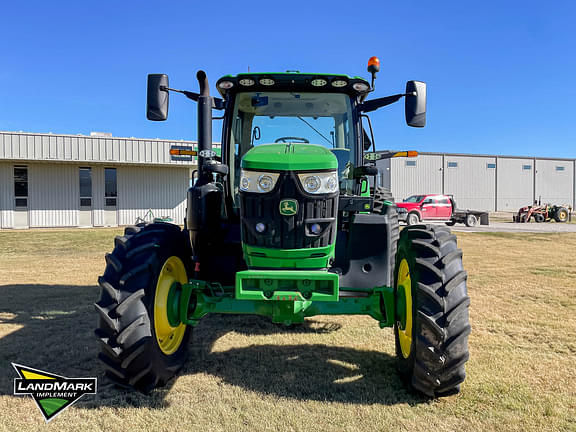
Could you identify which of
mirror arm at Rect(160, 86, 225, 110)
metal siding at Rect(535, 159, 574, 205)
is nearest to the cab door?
mirror arm at Rect(160, 86, 225, 110)

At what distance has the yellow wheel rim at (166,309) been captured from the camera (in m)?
3.08

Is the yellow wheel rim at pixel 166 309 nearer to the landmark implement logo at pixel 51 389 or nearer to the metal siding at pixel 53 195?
the landmark implement logo at pixel 51 389

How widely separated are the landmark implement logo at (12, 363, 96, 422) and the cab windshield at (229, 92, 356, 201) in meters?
2.03

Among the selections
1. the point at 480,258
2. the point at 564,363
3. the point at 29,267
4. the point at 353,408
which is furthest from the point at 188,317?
the point at 480,258

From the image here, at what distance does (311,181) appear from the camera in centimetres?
285

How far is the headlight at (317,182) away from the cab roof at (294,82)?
1.14 m

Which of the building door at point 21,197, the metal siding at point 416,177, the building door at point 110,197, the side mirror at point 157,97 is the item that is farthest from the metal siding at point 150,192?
the metal siding at point 416,177

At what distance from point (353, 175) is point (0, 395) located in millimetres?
3219

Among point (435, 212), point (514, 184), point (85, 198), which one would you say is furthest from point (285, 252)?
point (514, 184)

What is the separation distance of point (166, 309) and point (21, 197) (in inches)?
760

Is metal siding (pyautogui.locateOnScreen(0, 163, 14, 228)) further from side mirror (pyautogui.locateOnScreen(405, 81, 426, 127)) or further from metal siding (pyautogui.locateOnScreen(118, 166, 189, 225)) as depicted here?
side mirror (pyautogui.locateOnScreen(405, 81, 426, 127))

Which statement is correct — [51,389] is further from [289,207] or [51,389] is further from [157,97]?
[157,97]

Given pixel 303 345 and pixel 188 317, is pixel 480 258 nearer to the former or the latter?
pixel 303 345

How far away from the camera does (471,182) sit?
3828 cm
